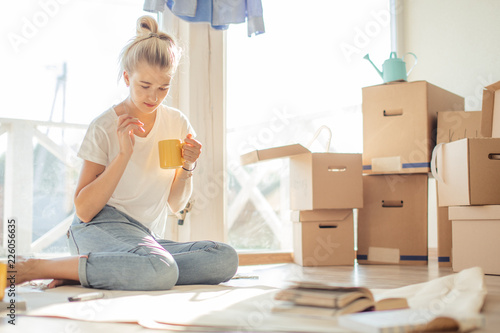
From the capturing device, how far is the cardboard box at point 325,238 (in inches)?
83.3

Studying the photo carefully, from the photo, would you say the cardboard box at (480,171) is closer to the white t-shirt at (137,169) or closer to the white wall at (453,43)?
the white wall at (453,43)

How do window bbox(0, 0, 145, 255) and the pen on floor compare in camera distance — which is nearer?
the pen on floor

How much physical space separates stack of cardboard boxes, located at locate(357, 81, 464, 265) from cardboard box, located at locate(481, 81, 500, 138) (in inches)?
9.5

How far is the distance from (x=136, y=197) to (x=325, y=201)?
86cm

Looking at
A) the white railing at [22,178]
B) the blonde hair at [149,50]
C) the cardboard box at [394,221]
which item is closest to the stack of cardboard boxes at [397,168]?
the cardboard box at [394,221]

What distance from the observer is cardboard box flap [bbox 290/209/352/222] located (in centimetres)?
212

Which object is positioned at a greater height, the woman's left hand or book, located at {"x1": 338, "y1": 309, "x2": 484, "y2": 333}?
the woman's left hand

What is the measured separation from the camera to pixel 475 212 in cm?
179

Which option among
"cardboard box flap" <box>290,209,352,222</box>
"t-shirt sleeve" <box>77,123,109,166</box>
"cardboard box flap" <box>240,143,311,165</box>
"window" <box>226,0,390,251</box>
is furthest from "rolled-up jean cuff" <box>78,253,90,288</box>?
"window" <box>226,0,390,251</box>

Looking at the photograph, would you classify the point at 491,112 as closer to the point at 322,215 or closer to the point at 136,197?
the point at 322,215

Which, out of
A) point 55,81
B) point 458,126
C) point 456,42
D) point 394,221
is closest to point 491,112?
point 458,126

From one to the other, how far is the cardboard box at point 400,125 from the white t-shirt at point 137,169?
99cm

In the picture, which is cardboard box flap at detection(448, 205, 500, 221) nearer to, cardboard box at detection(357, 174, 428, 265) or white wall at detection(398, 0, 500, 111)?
cardboard box at detection(357, 174, 428, 265)

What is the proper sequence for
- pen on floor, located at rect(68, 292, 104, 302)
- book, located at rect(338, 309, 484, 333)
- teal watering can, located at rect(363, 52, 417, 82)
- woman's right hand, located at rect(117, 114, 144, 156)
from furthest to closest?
1. teal watering can, located at rect(363, 52, 417, 82)
2. woman's right hand, located at rect(117, 114, 144, 156)
3. pen on floor, located at rect(68, 292, 104, 302)
4. book, located at rect(338, 309, 484, 333)
